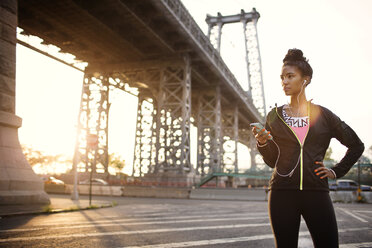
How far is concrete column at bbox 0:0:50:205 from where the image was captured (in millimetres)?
11008

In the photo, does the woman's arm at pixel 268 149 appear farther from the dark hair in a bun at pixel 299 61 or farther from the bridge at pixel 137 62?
the bridge at pixel 137 62

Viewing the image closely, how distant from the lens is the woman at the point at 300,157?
2.28 m

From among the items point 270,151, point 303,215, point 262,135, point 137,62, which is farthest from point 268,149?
point 137,62

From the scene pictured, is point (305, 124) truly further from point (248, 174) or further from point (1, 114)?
point (248, 174)

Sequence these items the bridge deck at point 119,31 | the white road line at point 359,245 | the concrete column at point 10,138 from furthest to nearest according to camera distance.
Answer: the bridge deck at point 119,31, the concrete column at point 10,138, the white road line at point 359,245

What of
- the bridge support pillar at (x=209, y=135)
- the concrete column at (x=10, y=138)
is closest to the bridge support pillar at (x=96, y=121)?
the bridge support pillar at (x=209, y=135)

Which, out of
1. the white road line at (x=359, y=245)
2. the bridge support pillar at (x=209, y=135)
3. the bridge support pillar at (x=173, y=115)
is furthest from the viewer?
the bridge support pillar at (x=209, y=135)

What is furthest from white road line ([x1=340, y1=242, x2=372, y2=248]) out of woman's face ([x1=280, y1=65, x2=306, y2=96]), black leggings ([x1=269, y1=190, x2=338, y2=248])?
woman's face ([x1=280, y1=65, x2=306, y2=96])

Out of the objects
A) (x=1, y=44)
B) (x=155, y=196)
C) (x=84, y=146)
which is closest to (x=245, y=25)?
(x=84, y=146)

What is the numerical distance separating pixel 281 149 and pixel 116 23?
2381cm

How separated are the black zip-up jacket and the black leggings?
60mm

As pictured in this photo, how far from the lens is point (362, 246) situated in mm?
5211

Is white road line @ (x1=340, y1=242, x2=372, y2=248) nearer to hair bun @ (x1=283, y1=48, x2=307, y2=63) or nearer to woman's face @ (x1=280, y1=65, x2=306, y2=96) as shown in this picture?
woman's face @ (x1=280, y1=65, x2=306, y2=96)

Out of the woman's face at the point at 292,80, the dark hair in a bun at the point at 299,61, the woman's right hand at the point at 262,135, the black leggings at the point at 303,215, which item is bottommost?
the black leggings at the point at 303,215
